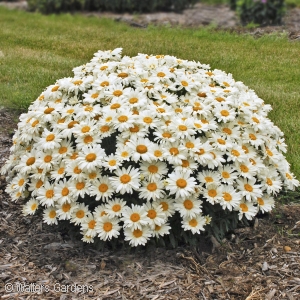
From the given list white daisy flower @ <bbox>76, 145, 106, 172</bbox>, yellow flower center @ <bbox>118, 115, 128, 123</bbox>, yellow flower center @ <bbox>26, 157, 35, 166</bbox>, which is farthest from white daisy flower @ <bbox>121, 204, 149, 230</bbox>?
yellow flower center @ <bbox>26, 157, 35, 166</bbox>

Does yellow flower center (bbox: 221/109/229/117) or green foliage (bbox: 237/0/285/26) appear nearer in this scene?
yellow flower center (bbox: 221/109/229/117)

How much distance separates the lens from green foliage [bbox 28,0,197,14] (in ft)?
38.8

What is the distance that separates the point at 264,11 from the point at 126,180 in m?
8.06

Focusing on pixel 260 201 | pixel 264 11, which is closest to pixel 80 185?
pixel 260 201

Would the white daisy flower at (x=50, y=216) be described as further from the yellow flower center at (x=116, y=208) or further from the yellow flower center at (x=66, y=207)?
the yellow flower center at (x=116, y=208)

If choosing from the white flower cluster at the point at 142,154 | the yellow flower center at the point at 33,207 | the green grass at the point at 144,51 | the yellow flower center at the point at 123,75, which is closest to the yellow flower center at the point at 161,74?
the white flower cluster at the point at 142,154

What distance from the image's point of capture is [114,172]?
3.10m

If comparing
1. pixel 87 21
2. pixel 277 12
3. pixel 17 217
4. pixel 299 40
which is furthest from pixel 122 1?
pixel 17 217

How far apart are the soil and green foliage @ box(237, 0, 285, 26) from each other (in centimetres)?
23

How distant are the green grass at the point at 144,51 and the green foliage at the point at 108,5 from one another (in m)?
1.17

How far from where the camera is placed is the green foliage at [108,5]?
38.8 ft

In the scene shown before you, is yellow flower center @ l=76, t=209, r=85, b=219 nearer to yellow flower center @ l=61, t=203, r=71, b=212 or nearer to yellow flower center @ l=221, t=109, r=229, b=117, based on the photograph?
yellow flower center @ l=61, t=203, r=71, b=212

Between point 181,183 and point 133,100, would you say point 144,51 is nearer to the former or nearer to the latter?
point 133,100

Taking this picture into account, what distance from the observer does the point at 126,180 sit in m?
3.05
